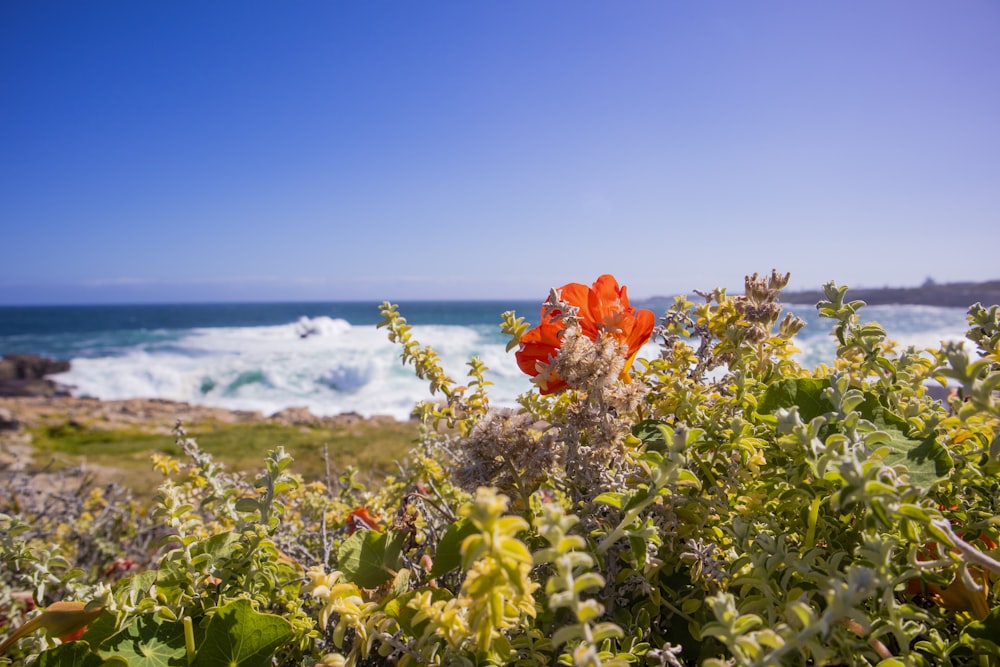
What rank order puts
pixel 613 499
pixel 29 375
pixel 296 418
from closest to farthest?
1. pixel 613 499
2. pixel 296 418
3. pixel 29 375

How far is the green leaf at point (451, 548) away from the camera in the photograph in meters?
0.81

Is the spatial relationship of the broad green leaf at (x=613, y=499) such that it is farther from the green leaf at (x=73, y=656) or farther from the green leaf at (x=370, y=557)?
the green leaf at (x=73, y=656)

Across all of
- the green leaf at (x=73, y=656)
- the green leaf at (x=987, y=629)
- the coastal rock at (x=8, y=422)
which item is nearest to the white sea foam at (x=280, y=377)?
the coastal rock at (x=8, y=422)

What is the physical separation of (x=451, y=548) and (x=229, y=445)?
13.2 metres

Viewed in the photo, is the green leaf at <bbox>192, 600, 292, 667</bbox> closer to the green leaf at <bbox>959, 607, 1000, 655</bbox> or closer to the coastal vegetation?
the coastal vegetation

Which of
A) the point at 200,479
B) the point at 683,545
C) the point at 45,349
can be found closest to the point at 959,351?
the point at 683,545

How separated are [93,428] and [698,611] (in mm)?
18046

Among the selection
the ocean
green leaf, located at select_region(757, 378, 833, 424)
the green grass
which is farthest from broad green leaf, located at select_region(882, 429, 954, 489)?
the ocean

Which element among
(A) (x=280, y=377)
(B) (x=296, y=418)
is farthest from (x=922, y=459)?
(A) (x=280, y=377)

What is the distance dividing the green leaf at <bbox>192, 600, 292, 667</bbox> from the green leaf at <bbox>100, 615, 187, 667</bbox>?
4 cm

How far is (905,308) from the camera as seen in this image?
2095 inches

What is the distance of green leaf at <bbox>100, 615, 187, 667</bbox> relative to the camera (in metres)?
0.75

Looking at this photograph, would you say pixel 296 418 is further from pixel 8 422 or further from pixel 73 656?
pixel 73 656

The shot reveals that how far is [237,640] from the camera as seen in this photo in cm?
77
